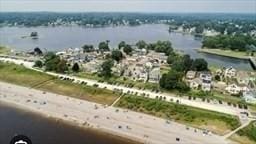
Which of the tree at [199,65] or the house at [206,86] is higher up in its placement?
Result: the tree at [199,65]

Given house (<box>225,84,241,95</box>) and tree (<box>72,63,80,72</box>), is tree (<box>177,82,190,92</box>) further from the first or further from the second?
tree (<box>72,63,80,72</box>)

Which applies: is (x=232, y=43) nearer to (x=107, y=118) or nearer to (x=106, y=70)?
(x=106, y=70)

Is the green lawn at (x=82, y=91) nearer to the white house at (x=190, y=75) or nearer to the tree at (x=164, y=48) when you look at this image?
the white house at (x=190, y=75)

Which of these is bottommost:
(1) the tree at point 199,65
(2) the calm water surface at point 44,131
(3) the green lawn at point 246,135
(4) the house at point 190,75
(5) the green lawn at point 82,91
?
(2) the calm water surface at point 44,131

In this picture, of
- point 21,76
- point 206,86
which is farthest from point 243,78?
point 21,76

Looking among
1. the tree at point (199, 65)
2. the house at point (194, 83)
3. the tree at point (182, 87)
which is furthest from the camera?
the tree at point (199, 65)

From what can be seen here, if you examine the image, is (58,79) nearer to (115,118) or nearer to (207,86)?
(115,118)

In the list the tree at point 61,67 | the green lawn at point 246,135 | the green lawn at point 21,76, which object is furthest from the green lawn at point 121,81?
the green lawn at point 246,135
